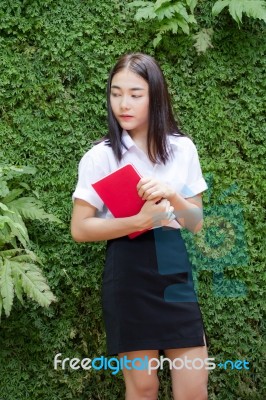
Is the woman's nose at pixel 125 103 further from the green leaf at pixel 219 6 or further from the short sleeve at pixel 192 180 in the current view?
the green leaf at pixel 219 6

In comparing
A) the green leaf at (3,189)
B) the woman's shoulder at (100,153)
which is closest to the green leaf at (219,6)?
the woman's shoulder at (100,153)

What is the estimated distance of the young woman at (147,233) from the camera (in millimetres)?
2475

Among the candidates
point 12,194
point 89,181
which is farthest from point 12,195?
point 89,181

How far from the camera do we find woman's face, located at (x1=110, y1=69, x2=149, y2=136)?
8.34 ft

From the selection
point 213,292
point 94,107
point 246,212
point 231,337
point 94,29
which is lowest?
point 231,337

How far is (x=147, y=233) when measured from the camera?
100 inches

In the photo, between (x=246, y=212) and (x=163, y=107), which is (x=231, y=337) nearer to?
(x=246, y=212)

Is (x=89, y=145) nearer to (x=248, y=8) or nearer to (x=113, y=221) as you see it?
(x=113, y=221)

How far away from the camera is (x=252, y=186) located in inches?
136

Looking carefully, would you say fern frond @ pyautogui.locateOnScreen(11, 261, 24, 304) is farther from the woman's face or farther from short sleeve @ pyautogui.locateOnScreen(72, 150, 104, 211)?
the woman's face

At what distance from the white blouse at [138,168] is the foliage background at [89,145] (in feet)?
2.42

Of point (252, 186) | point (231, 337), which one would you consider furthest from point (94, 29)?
point (231, 337)

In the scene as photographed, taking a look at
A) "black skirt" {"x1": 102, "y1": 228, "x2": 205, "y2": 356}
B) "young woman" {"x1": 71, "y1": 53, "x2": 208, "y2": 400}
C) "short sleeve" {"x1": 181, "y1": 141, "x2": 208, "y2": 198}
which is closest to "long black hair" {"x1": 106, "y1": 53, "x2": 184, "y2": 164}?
"young woman" {"x1": 71, "y1": 53, "x2": 208, "y2": 400}

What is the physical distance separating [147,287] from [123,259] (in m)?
0.15
